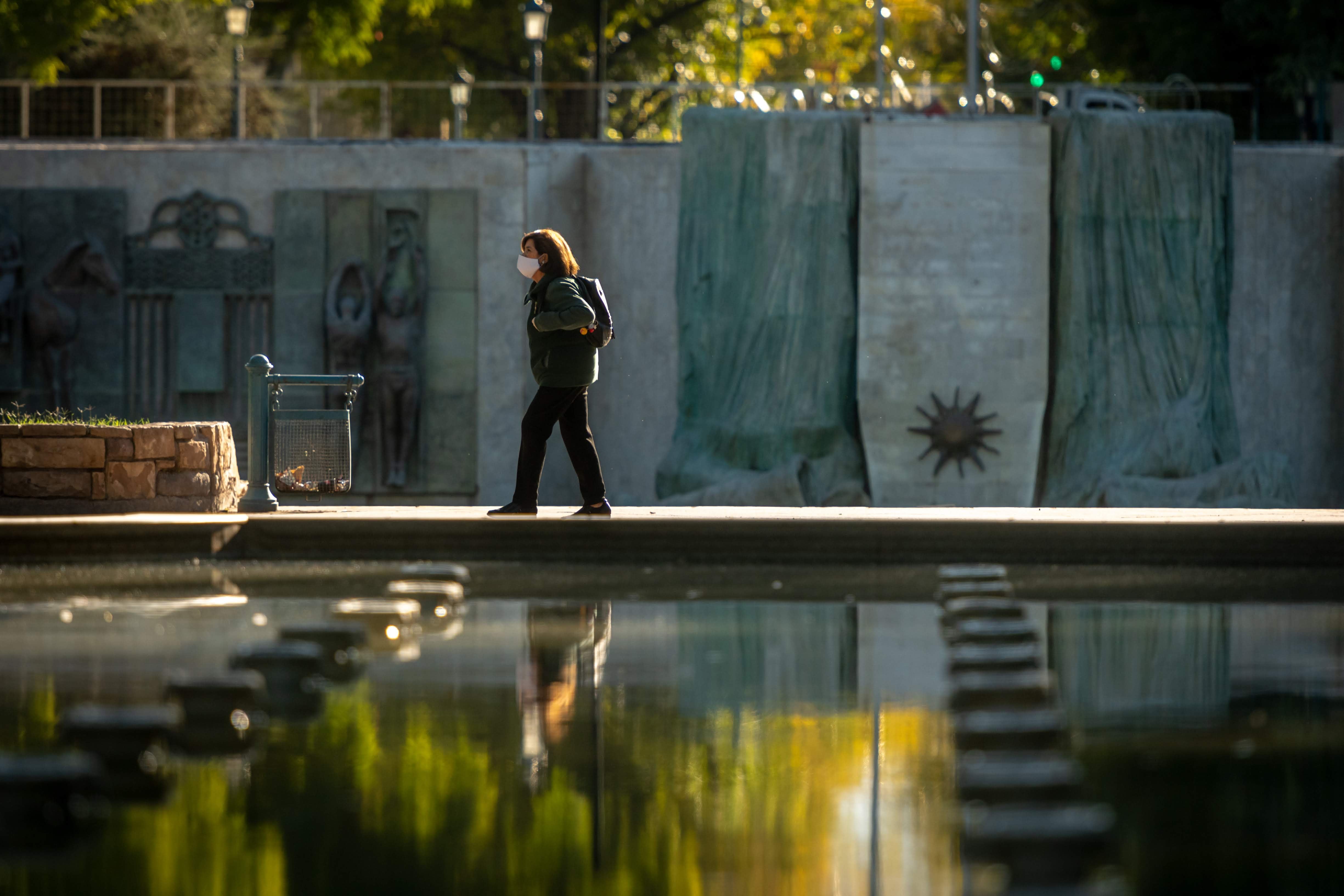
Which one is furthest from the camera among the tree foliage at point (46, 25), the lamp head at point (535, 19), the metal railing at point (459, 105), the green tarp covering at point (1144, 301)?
the tree foliage at point (46, 25)

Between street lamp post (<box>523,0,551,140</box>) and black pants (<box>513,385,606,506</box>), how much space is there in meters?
11.9

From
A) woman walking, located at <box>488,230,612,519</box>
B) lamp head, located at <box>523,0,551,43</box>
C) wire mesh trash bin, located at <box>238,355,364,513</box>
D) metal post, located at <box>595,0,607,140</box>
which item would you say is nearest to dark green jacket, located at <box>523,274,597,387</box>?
woman walking, located at <box>488,230,612,519</box>

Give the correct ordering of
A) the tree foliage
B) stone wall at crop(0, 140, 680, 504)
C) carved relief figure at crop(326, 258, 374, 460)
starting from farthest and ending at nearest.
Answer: the tree foliage
stone wall at crop(0, 140, 680, 504)
carved relief figure at crop(326, 258, 374, 460)

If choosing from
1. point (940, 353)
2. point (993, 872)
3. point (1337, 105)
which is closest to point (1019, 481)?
point (940, 353)

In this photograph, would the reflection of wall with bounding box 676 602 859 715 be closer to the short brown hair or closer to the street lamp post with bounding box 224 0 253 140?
the short brown hair

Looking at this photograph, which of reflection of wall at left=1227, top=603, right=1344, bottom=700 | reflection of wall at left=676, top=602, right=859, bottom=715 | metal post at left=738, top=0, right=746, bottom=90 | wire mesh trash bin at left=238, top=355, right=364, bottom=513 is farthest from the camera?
metal post at left=738, top=0, right=746, bottom=90

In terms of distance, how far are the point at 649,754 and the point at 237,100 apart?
19.2 meters

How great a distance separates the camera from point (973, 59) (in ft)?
73.9

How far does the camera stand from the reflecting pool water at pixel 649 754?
12.4ft

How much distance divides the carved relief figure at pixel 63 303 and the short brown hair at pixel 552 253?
12.6 meters

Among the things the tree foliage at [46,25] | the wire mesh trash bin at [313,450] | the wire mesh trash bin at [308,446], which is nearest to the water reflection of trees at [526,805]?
the wire mesh trash bin at [308,446]

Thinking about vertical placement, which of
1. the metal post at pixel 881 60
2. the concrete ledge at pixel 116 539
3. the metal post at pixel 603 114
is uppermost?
the metal post at pixel 881 60

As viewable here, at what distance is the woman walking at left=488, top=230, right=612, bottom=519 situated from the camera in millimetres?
10875

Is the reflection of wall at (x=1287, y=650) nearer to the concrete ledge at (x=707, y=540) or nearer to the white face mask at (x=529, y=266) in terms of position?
the concrete ledge at (x=707, y=540)
